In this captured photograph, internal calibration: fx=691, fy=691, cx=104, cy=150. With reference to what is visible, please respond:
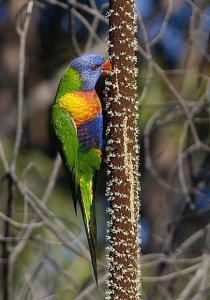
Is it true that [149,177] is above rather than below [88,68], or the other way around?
below

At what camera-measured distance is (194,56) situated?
2557 millimetres

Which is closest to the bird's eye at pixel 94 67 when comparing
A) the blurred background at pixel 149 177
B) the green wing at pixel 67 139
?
the green wing at pixel 67 139

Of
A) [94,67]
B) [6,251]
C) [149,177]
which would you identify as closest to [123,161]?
[94,67]

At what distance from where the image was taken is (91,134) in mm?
1425

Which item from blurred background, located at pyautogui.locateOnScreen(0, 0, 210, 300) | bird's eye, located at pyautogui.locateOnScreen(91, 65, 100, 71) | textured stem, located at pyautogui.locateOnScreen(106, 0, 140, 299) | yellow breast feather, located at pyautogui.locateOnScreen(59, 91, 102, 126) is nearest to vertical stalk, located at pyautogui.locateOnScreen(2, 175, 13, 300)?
blurred background, located at pyautogui.locateOnScreen(0, 0, 210, 300)

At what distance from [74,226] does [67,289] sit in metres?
0.22

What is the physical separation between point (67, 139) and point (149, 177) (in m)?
1.28

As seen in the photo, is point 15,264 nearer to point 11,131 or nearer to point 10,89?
point 11,131

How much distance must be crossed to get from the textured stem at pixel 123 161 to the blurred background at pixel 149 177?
1204mm

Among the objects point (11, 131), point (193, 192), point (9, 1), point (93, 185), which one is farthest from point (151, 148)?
point (93, 185)

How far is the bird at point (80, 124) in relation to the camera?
1.36 meters

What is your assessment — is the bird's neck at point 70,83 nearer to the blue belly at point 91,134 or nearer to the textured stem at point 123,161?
the blue belly at point 91,134

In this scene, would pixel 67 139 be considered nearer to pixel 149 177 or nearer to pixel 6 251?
pixel 6 251

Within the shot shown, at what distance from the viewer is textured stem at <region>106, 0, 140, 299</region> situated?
840 mm
